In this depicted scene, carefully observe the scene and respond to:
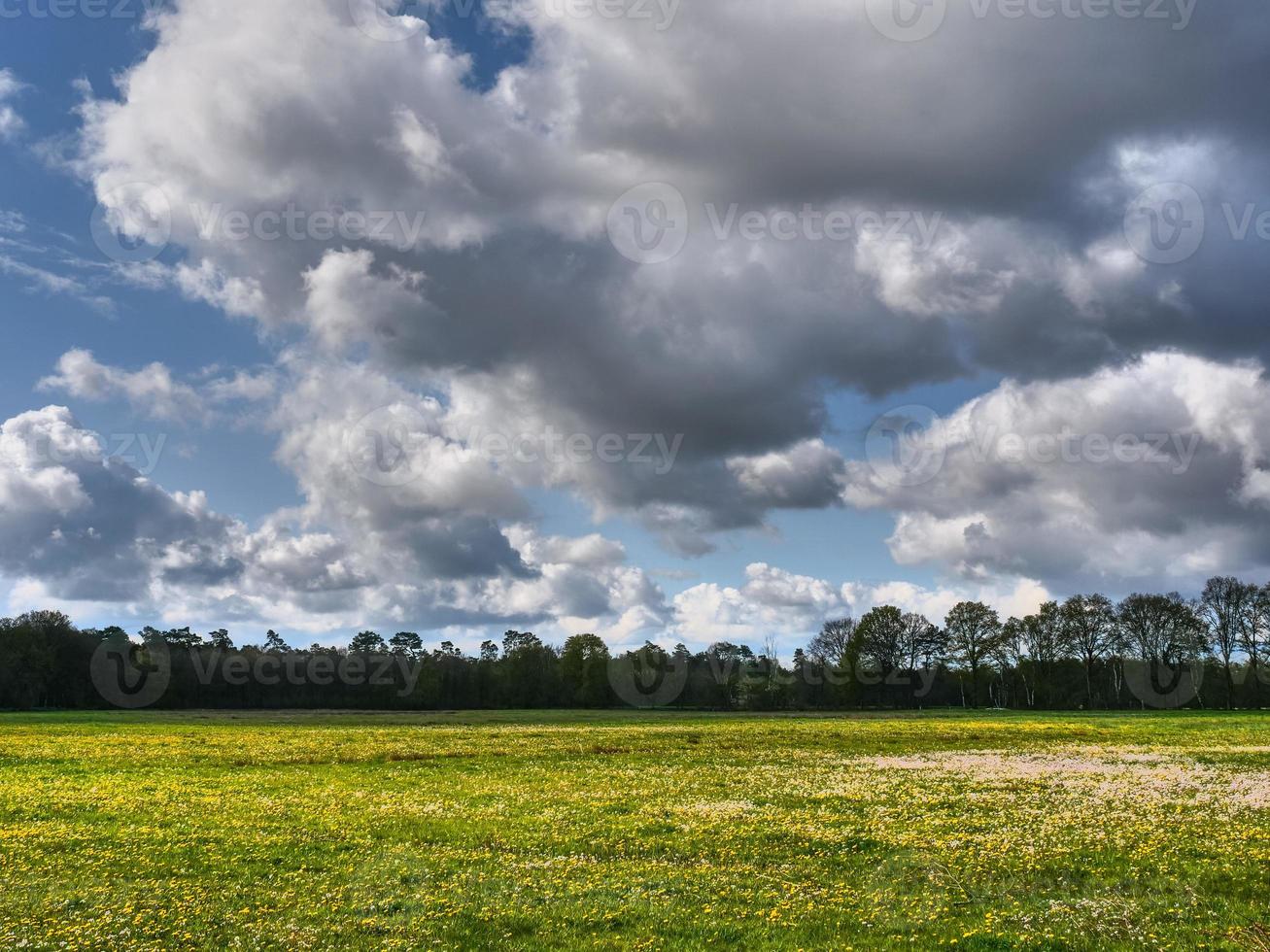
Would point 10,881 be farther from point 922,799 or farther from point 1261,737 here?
point 1261,737

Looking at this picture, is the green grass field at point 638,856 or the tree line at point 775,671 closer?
the green grass field at point 638,856

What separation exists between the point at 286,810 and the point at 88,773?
1876 cm

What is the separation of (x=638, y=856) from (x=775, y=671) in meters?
172

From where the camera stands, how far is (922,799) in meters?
27.4

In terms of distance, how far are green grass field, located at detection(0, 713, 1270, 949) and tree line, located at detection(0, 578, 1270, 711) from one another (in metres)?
121

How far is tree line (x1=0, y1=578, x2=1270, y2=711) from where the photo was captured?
139875 millimetres

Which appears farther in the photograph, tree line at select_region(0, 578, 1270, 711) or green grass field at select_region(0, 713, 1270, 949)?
tree line at select_region(0, 578, 1270, 711)

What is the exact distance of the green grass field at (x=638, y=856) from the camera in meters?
13.5

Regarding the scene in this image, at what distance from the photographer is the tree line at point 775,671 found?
140 meters

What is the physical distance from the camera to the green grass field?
13.5 meters

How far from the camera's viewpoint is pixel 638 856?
19297 mm

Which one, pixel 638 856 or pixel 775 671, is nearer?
pixel 638 856

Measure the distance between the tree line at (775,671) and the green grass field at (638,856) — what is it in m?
121

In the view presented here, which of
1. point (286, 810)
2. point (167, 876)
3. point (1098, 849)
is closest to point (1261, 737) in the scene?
point (1098, 849)
